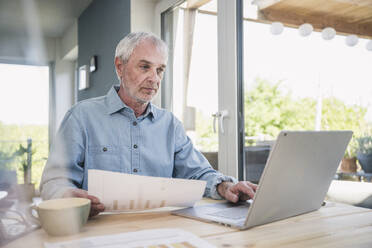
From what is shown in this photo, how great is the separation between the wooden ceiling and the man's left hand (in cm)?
81

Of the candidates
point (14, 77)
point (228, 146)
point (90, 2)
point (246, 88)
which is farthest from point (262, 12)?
point (14, 77)

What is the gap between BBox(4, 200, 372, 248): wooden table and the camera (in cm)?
66

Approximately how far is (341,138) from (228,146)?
1.07 metres

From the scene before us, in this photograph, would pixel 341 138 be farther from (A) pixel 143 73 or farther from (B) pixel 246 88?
(B) pixel 246 88

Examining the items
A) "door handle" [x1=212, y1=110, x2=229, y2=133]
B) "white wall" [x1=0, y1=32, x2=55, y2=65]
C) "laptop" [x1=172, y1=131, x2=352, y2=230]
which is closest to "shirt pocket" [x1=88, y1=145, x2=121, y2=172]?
"laptop" [x1=172, y1=131, x2=352, y2=230]

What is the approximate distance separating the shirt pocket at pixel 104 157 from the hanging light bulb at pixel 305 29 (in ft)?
3.28

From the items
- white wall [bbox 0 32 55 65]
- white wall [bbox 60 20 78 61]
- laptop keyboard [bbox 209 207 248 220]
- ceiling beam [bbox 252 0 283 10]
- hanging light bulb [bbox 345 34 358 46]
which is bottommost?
laptop keyboard [bbox 209 207 248 220]

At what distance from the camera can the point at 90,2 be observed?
978 mm

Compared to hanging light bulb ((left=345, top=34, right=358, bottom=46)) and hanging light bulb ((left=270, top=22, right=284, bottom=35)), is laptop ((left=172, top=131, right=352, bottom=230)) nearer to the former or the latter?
hanging light bulb ((left=345, top=34, right=358, bottom=46))

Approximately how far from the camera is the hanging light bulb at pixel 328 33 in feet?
4.97

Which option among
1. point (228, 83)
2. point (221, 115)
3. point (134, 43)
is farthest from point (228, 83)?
point (134, 43)

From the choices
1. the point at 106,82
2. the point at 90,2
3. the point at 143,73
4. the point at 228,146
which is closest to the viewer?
the point at 90,2

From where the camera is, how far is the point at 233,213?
88 centimetres

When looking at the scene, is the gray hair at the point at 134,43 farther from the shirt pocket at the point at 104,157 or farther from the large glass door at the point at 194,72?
the large glass door at the point at 194,72
